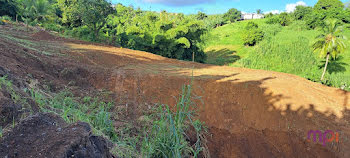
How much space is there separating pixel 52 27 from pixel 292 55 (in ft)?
75.2

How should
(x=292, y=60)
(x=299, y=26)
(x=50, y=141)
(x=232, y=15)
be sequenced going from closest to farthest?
(x=50, y=141) < (x=292, y=60) < (x=299, y=26) < (x=232, y=15)

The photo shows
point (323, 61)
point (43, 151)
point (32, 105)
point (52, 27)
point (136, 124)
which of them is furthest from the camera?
point (323, 61)

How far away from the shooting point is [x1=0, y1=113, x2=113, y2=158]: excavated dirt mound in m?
1.51

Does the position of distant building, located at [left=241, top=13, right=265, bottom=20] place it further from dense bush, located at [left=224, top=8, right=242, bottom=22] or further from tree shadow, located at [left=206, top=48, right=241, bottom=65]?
tree shadow, located at [left=206, top=48, right=241, bottom=65]

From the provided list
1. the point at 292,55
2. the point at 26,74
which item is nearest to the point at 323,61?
the point at 292,55

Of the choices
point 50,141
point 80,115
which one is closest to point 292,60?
point 80,115

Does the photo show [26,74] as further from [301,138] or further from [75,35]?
[75,35]

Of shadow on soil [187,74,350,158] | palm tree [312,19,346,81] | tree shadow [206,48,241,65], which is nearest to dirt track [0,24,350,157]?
shadow on soil [187,74,350,158]

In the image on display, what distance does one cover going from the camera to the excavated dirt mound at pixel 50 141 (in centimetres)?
151

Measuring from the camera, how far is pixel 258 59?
74.9ft

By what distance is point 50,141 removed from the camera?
1617mm

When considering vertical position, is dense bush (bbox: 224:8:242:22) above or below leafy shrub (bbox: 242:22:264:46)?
above

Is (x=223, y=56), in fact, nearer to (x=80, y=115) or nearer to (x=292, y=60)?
(x=292, y=60)

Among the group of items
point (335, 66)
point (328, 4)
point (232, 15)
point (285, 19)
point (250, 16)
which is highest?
point (250, 16)
